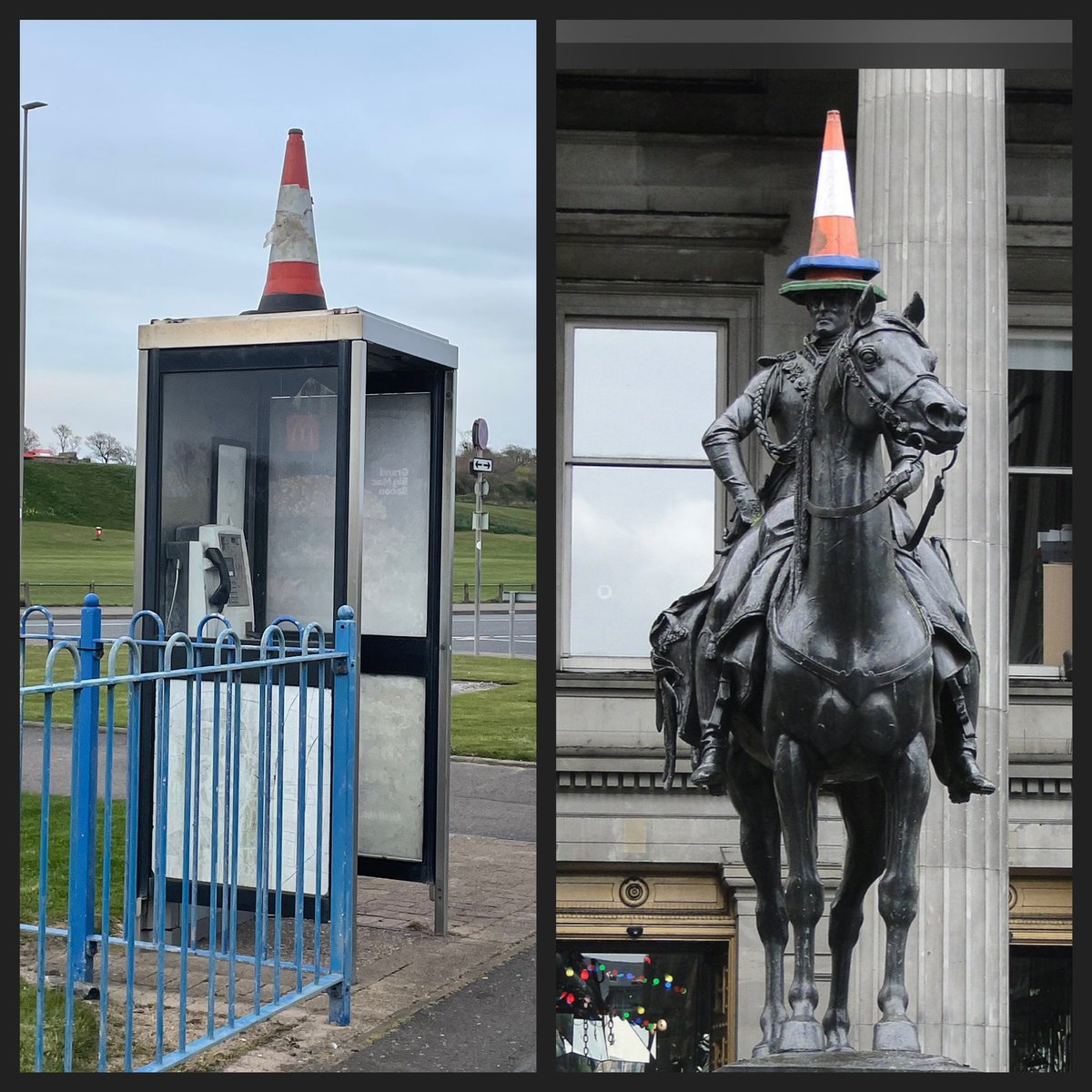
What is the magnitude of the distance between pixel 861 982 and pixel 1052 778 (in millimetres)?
4368

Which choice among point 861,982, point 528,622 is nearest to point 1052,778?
point 861,982

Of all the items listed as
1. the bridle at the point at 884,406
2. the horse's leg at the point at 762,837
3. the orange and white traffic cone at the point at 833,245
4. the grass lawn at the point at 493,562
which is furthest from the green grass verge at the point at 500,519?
the bridle at the point at 884,406

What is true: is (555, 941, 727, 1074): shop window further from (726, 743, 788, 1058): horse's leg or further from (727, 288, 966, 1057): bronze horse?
(727, 288, 966, 1057): bronze horse

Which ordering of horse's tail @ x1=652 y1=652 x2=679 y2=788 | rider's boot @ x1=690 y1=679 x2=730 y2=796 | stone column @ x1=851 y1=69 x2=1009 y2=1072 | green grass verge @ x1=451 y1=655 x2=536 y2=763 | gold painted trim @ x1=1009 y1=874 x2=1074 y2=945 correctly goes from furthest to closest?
green grass verge @ x1=451 y1=655 x2=536 y2=763 < gold painted trim @ x1=1009 y1=874 x2=1074 y2=945 < stone column @ x1=851 y1=69 x2=1009 y2=1072 < horse's tail @ x1=652 y1=652 x2=679 y2=788 < rider's boot @ x1=690 y1=679 x2=730 y2=796

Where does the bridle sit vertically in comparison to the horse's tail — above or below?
above

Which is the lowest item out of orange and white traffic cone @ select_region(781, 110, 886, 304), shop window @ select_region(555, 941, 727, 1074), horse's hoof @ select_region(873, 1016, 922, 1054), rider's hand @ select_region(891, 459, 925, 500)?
shop window @ select_region(555, 941, 727, 1074)

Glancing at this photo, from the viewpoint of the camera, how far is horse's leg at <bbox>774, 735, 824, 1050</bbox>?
4.89 metres

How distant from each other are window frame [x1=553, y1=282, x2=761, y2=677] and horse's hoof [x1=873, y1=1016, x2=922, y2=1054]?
257 inches

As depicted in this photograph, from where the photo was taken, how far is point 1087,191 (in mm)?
5953

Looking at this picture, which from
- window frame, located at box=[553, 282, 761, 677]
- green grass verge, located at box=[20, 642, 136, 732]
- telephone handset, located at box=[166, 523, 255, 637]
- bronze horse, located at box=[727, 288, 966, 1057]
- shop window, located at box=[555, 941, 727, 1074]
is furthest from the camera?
green grass verge, located at box=[20, 642, 136, 732]

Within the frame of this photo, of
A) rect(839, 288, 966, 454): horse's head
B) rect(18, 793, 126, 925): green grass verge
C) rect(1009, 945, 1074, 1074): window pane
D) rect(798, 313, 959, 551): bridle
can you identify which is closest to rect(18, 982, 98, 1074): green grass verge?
rect(18, 793, 126, 925): green grass verge

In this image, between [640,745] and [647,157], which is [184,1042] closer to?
[640,745]

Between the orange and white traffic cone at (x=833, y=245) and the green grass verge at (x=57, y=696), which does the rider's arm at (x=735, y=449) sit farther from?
the green grass verge at (x=57, y=696)

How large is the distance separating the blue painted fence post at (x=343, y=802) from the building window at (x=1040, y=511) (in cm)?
711
